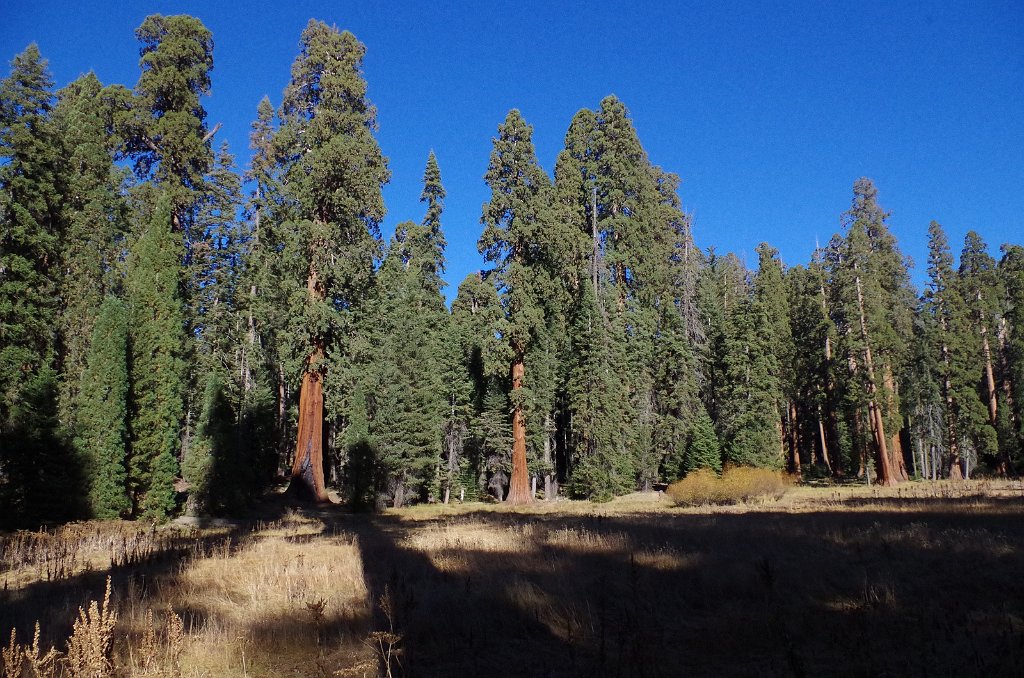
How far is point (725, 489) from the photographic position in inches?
1030

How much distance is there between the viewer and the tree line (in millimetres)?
20250

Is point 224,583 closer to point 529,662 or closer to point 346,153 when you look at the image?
point 529,662

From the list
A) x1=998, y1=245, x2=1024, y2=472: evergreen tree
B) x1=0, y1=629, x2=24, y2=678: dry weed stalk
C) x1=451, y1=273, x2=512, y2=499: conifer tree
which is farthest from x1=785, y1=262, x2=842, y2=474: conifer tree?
x1=0, y1=629, x2=24, y2=678: dry weed stalk

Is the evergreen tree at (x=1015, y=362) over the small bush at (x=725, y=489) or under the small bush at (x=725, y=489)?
over

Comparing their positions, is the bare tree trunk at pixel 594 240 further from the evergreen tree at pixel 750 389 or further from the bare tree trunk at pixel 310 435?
the bare tree trunk at pixel 310 435

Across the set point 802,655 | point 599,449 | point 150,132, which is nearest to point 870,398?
point 599,449

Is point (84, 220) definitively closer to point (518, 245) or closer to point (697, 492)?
point (518, 245)

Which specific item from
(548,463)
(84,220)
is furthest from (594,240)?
(84,220)

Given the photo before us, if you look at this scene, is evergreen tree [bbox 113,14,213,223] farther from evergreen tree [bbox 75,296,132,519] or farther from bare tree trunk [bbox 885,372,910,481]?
bare tree trunk [bbox 885,372,910,481]

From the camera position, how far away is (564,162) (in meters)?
37.4

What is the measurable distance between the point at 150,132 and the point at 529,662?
2840 cm

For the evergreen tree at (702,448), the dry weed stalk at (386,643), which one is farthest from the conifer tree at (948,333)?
the dry weed stalk at (386,643)

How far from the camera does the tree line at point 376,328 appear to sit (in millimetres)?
20250

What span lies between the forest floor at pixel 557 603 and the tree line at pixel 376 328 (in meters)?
7.53
